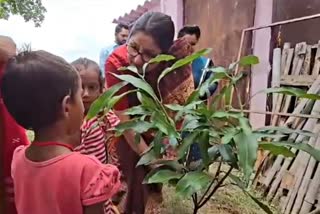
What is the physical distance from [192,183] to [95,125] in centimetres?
54

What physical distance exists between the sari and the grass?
66cm

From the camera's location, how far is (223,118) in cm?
104

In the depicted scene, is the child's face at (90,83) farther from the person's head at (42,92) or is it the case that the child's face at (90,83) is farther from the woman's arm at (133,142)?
the person's head at (42,92)

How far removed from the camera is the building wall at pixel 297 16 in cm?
340

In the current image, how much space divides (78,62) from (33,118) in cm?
75

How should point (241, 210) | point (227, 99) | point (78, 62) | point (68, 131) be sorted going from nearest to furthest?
point (68, 131), point (227, 99), point (78, 62), point (241, 210)

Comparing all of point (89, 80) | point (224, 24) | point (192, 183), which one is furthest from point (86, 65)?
point (224, 24)

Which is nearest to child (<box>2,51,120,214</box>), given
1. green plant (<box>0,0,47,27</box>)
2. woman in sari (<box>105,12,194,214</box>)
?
woman in sari (<box>105,12,194,214</box>)

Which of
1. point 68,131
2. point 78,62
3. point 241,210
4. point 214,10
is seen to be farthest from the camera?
point 214,10

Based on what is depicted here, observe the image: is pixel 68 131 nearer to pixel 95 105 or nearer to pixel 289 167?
pixel 95 105

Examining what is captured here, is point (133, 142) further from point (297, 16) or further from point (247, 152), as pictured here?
point (297, 16)

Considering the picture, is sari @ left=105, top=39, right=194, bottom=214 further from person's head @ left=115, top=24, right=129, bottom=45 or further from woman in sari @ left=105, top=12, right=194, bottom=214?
person's head @ left=115, top=24, right=129, bottom=45

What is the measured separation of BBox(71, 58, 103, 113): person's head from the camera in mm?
1633

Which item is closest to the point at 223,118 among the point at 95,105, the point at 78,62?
the point at 95,105
